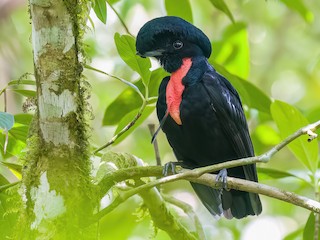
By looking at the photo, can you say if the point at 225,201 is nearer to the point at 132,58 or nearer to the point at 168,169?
the point at 168,169

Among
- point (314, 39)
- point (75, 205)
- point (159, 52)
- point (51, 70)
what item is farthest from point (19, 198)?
point (314, 39)

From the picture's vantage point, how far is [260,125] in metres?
4.05

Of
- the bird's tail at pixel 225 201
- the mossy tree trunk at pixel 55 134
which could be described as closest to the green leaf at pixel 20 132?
the mossy tree trunk at pixel 55 134

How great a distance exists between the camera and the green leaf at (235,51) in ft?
12.9

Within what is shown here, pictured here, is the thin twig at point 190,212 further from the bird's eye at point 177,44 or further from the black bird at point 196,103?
the bird's eye at point 177,44

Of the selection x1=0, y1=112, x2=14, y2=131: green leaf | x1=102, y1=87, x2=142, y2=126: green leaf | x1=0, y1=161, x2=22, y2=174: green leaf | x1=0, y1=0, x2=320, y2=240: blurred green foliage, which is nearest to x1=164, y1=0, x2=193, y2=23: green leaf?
x1=0, y1=0, x2=320, y2=240: blurred green foliage

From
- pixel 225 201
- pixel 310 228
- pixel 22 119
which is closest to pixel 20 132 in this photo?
pixel 22 119

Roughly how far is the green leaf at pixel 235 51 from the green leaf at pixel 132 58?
1.05m

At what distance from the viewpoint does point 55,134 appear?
89.8 inches

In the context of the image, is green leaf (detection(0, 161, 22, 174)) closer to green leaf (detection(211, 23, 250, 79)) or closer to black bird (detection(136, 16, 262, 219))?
black bird (detection(136, 16, 262, 219))

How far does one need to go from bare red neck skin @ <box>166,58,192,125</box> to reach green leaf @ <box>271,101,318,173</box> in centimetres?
44

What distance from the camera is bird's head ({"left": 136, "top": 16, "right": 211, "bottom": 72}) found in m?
3.02

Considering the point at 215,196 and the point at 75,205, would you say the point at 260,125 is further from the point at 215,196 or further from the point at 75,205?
the point at 75,205

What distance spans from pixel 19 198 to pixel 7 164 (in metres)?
0.39
